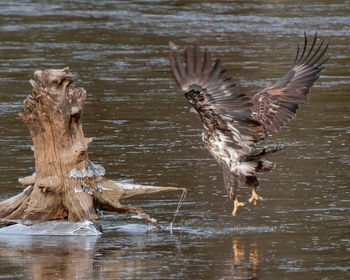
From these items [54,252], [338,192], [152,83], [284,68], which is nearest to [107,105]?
[152,83]

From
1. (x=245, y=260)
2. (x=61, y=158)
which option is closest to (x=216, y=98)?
(x=245, y=260)

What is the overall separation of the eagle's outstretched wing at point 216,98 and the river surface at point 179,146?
66cm

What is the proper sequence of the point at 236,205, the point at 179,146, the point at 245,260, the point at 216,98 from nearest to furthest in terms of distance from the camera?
the point at 245,260 → the point at 216,98 → the point at 236,205 → the point at 179,146

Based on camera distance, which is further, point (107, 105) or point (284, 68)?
point (284, 68)

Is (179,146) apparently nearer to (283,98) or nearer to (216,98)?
(283,98)

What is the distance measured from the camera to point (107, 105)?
1375 cm

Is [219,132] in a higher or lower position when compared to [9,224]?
higher

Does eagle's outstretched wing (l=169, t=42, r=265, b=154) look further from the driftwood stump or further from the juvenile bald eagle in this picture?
the driftwood stump

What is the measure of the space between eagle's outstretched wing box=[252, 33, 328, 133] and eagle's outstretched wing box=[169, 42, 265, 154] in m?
0.49

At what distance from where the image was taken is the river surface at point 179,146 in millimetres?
7246

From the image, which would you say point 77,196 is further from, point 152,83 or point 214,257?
point 152,83

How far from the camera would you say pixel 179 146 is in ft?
37.5

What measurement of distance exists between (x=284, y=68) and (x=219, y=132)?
309 inches

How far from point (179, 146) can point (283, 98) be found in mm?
2315
